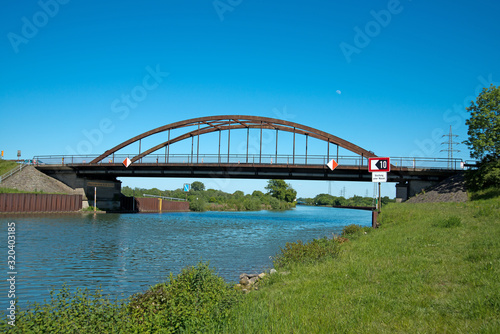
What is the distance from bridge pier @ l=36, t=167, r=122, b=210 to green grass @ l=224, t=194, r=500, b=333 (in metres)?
57.6

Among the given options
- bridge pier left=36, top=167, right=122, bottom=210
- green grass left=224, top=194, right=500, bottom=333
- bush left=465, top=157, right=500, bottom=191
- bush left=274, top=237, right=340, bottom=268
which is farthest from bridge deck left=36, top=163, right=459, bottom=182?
green grass left=224, top=194, right=500, bottom=333

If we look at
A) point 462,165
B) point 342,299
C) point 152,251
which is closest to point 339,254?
point 342,299

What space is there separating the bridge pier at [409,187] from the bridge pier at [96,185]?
159ft

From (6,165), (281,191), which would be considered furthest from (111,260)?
(281,191)

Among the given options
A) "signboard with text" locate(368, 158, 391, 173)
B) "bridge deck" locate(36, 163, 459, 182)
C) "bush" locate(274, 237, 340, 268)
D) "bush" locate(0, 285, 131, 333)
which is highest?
"bridge deck" locate(36, 163, 459, 182)

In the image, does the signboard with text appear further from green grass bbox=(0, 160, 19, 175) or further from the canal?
green grass bbox=(0, 160, 19, 175)

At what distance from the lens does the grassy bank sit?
20.6ft

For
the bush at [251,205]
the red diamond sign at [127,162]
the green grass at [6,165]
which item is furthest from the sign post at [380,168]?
the bush at [251,205]

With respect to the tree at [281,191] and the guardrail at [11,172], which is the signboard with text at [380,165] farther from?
the tree at [281,191]

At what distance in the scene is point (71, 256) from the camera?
61.2 ft

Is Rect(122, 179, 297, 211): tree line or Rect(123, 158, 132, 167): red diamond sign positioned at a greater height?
Rect(123, 158, 132, 167): red diamond sign

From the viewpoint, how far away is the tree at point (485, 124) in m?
39.8

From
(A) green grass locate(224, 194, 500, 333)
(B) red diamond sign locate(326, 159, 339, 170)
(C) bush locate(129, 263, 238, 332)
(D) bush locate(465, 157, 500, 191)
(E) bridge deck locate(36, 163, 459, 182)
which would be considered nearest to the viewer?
(A) green grass locate(224, 194, 500, 333)

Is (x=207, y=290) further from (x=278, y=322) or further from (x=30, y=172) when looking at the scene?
(x=30, y=172)
